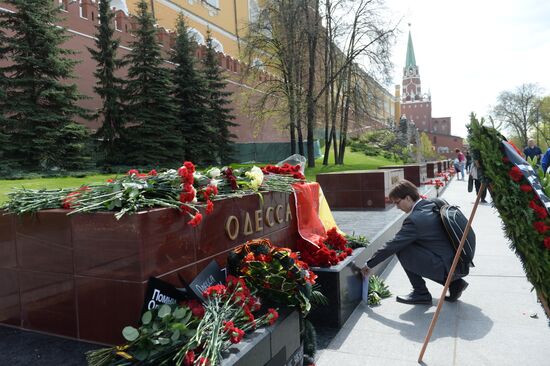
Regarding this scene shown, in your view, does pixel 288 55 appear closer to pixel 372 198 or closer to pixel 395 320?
pixel 372 198

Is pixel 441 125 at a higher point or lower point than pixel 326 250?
higher

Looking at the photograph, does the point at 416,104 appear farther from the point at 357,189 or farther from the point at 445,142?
the point at 357,189

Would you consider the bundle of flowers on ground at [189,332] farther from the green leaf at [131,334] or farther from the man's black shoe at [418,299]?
the man's black shoe at [418,299]

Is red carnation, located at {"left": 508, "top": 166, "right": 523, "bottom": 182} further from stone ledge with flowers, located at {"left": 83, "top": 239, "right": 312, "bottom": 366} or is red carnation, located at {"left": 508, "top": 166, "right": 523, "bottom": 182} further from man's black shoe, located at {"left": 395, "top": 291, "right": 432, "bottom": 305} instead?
man's black shoe, located at {"left": 395, "top": 291, "right": 432, "bottom": 305}

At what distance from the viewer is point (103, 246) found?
8.50 feet

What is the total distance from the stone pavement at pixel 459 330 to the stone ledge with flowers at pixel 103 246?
131 cm

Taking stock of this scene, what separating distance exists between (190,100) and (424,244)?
21.0 metres

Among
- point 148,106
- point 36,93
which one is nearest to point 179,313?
point 36,93

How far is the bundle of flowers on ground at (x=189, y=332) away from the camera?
80.3 inches

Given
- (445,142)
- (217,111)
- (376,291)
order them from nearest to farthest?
(376,291) → (217,111) → (445,142)

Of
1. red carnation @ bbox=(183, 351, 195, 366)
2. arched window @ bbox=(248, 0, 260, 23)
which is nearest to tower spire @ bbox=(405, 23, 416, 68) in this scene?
arched window @ bbox=(248, 0, 260, 23)

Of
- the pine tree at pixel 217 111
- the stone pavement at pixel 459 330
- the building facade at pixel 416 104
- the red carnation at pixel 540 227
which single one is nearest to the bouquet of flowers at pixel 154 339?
the stone pavement at pixel 459 330

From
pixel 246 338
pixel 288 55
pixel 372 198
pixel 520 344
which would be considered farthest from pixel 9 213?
pixel 288 55

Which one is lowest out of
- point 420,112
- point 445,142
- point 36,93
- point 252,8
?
point 445,142
